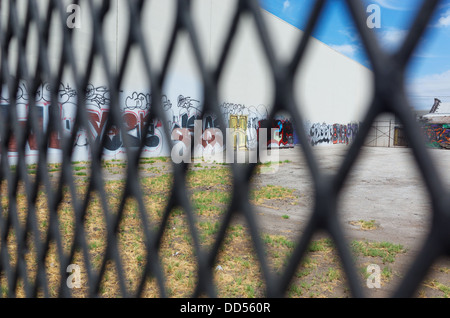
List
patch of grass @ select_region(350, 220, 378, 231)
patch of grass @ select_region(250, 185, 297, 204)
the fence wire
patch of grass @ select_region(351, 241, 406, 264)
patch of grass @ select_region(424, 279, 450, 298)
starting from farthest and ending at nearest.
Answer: patch of grass @ select_region(250, 185, 297, 204)
patch of grass @ select_region(350, 220, 378, 231)
patch of grass @ select_region(351, 241, 406, 264)
patch of grass @ select_region(424, 279, 450, 298)
the fence wire

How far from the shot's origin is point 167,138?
33.0 inches

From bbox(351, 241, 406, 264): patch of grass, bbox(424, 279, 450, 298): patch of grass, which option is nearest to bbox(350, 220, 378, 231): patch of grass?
bbox(351, 241, 406, 264): patch of grass

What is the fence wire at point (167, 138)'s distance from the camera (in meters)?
0.48

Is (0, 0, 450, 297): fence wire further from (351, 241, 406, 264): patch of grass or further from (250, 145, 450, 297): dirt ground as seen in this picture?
(351, 241, 406, 264): patch of grass

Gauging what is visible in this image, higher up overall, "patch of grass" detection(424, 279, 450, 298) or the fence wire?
the fence wire

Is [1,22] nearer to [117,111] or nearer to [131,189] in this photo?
[117,111]

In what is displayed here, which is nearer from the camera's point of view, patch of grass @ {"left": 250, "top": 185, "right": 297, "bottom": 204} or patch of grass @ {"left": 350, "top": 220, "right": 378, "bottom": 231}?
patch of grass @ {"left": 350, "top": 220, "right": 378, "bottom": 231}

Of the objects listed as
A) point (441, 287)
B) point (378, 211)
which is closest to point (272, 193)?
point (378, 211)

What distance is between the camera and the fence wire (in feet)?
1.57

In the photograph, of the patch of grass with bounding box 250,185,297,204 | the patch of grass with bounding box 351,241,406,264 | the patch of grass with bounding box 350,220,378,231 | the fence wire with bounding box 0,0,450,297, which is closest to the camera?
the fence wire with bounding box 0,0,450,297

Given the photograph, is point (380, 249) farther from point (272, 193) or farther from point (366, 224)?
point (272, 193)

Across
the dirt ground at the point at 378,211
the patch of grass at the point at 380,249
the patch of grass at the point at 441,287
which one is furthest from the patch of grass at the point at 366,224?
the patch of grass at the point at 441,287

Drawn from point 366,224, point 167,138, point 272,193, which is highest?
point 167,138
